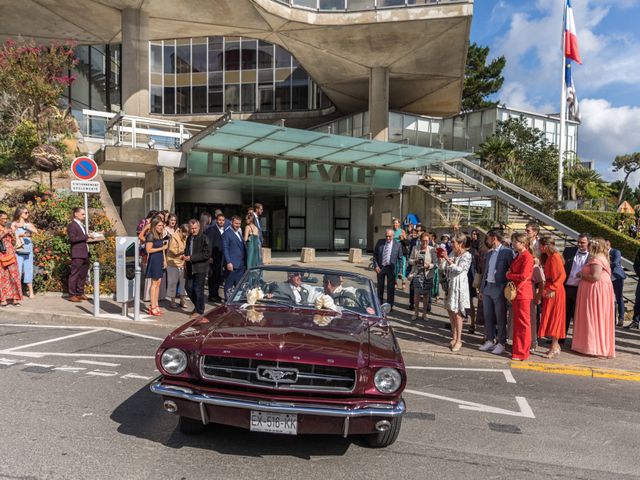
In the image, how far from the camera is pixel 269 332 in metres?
3.80

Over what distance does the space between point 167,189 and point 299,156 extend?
5.21 m

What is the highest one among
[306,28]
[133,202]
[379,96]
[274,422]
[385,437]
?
[306,28]

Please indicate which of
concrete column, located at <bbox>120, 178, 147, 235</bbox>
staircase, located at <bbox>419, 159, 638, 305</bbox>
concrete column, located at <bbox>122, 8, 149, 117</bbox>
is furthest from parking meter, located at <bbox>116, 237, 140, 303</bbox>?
concrete column, located at <bbox>122, 8, 149, 117</bbox>

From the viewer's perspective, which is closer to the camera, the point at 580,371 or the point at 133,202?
the point at 580,371

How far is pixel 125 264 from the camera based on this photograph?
330 inches

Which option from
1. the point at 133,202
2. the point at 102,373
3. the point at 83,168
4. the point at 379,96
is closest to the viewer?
the point at 102,373

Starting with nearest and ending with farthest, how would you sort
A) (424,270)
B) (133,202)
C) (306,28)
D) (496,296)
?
(496,296) → (424,270) → (133,202) → (306,28)

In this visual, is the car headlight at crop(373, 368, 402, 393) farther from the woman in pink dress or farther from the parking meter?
the parking meter

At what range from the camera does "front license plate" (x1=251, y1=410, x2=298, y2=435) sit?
326 cm

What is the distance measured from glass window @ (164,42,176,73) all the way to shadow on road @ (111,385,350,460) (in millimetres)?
39390

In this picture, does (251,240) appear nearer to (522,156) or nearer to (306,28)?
(306,28)

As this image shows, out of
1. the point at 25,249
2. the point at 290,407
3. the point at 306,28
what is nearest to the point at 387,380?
the point at 290,407

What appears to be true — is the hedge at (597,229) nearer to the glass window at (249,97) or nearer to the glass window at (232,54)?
the glass window at (249,97)

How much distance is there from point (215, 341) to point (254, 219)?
23.9ft
